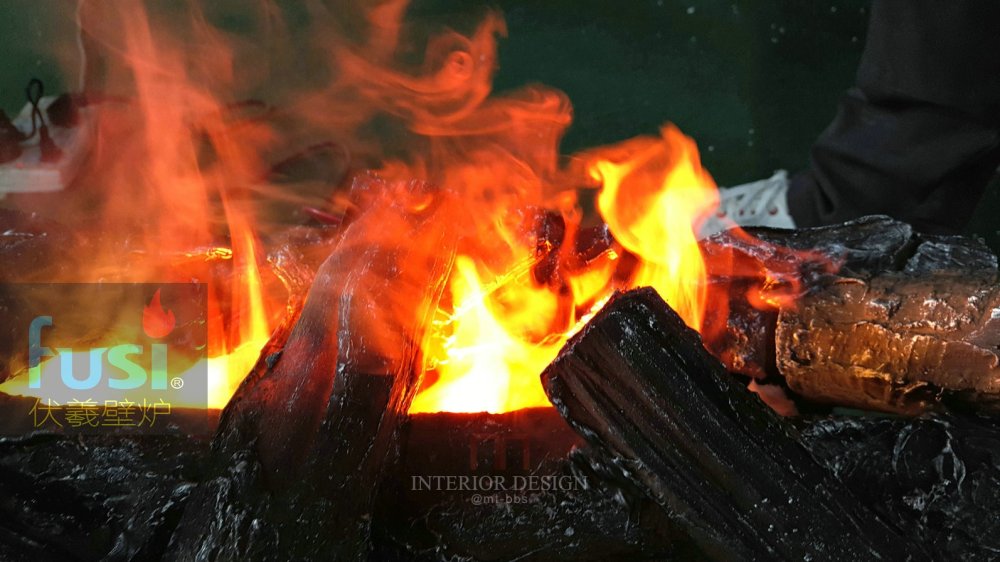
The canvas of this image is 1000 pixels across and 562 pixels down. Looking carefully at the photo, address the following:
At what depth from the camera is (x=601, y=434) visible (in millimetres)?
1211

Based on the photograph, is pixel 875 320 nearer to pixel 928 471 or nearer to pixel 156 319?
pixel 928 471

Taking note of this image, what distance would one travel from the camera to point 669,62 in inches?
127

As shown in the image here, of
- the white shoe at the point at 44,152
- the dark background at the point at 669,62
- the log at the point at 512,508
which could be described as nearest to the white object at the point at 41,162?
the white shoe at the point at 44,152

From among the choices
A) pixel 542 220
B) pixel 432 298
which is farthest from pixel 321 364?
pixel 542 220

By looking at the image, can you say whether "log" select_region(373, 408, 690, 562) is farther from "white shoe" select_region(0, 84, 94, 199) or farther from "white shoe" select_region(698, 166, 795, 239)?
"white shoe" select_region(0, 84, 94, 199)

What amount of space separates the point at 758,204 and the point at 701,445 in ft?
6.25

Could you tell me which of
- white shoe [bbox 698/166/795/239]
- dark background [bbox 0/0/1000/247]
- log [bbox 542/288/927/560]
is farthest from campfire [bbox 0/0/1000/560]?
dark background [bbox 0/0/1000/247]

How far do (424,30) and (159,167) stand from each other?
121 cm

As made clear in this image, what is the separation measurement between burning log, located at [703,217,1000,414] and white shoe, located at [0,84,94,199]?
2.61m

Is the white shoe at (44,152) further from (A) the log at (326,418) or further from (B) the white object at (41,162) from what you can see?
(A) the log at (326,418)

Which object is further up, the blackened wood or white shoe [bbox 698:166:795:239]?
white shoe [bbox 698:166:795:239]

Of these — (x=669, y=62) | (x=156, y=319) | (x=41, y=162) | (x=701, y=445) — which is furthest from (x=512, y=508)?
(x=41, y=162)

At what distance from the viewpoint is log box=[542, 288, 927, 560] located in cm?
114

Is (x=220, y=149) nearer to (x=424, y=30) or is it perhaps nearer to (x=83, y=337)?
(x=424, y=30)
